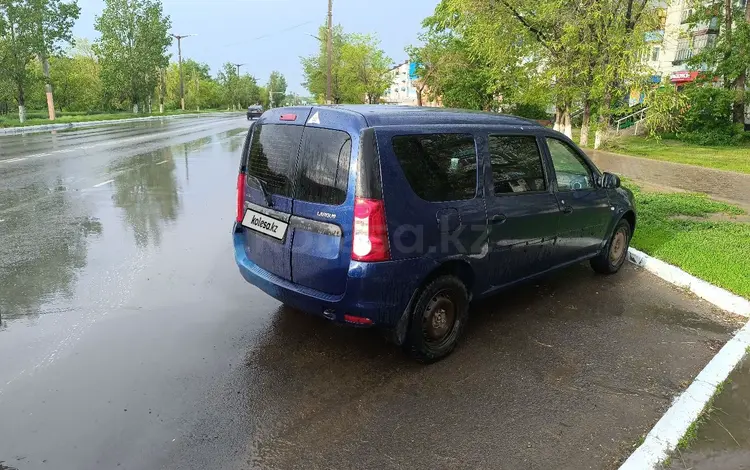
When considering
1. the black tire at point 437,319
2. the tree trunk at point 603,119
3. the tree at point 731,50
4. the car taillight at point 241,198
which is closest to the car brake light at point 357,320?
the black tire at point 437,319

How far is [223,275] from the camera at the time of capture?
18.0ft

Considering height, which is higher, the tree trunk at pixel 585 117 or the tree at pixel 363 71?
the tree at pixel 363 71

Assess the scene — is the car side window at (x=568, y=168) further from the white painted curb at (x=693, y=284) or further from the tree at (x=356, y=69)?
the tree at (x=356, y=69)

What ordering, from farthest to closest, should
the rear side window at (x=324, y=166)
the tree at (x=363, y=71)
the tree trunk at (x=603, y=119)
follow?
the tree at (x=363, y=71)
the tree trunk at (x=603, y=119)
the rear side window at (x=324, y=166)

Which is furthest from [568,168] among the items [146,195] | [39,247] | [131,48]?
[131,48]

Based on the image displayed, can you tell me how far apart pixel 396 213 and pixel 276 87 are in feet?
479

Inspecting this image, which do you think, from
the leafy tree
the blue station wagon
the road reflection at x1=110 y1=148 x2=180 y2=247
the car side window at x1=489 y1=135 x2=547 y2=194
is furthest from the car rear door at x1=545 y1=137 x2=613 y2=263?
the leafy tree

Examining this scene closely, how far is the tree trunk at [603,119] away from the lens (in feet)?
60.3

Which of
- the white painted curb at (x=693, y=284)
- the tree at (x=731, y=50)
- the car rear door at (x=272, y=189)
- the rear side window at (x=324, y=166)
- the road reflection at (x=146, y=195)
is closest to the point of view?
the rear side window at (x=324, y=166)

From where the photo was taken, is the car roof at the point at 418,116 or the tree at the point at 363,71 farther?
the tree at the point at 363,71

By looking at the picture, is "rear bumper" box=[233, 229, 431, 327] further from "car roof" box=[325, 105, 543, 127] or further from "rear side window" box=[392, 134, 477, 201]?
"car roof" box=[325, 105, 543, 127]

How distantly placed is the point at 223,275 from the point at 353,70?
5574cm

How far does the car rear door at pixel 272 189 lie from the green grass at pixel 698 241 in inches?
181

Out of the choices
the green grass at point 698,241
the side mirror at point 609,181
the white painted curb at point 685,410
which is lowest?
the white painted curb at point 685,410
